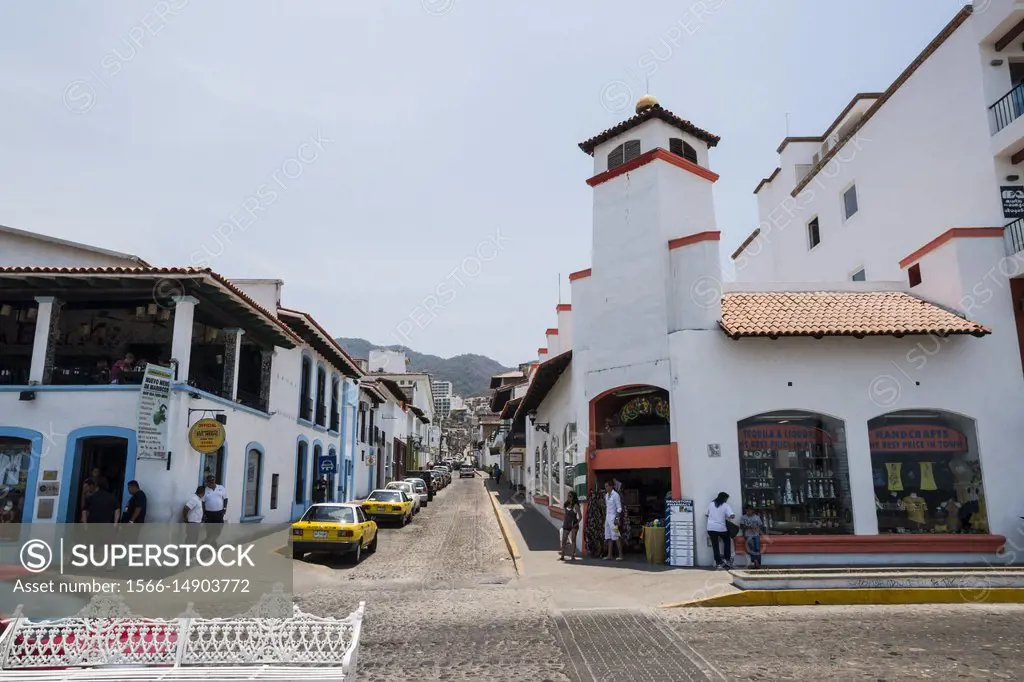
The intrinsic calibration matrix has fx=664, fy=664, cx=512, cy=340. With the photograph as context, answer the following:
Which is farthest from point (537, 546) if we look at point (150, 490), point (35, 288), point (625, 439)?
point (35, 288)

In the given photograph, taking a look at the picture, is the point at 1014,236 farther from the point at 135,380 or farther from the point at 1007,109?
the point at 135,380

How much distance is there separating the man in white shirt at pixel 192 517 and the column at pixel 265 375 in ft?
19.1

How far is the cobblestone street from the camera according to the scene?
705cm

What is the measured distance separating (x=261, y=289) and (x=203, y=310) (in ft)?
18.0

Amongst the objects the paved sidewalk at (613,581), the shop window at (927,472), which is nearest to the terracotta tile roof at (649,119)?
the shop window at (927,472)

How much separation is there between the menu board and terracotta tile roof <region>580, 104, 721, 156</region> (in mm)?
9614

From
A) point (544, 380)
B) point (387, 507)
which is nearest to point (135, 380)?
point (387, 507)

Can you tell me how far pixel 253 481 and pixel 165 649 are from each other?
→ 1458 centimetres

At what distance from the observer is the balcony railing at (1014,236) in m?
15.3

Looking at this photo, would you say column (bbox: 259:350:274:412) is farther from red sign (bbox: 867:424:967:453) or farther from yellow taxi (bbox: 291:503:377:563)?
red sign (bbox: 867:424:967:453)

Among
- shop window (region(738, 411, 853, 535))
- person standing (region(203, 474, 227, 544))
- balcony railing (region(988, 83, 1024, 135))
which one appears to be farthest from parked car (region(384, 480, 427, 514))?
balcony railing (region(988, 83, 1024, 135))

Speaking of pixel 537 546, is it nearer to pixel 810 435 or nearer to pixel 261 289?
pixel 810 435

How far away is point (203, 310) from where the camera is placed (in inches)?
620

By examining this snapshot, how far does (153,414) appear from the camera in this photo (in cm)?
1329
